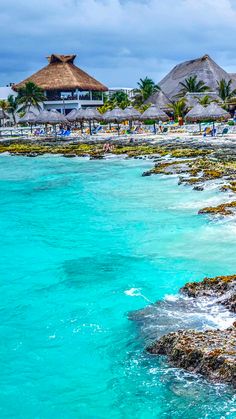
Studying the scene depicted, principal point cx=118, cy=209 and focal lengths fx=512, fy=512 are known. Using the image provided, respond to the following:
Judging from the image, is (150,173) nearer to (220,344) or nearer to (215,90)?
(220,344)

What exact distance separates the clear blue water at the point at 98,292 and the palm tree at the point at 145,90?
3682 centimetres

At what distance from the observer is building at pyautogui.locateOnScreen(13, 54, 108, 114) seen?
5781 cm

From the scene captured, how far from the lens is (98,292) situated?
912 centimetres

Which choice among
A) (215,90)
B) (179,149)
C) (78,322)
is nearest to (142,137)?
(179,149)

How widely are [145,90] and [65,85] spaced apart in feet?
30.2

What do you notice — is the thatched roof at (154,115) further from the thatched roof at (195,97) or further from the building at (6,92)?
the building at (6,92)

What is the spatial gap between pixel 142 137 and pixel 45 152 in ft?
24.9

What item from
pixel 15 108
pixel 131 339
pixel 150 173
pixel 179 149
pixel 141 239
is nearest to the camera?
pixel 131 339

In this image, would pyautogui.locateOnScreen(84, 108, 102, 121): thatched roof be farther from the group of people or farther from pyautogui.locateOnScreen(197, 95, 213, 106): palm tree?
the group of people

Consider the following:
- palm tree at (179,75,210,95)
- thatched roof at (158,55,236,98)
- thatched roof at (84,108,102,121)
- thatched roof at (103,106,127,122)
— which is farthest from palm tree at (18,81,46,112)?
thatched roof at (103,106,127,122)

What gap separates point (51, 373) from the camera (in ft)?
21.3

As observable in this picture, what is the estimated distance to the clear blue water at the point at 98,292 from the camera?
581 cm

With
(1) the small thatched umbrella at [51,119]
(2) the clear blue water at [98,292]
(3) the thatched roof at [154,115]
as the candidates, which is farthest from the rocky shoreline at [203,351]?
(1) the small thatched umbrella at [51,119]

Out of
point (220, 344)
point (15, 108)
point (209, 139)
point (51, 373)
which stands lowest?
point (51, 373)
